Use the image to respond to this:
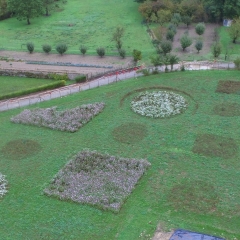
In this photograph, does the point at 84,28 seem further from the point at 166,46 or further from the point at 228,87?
the point at 228,87

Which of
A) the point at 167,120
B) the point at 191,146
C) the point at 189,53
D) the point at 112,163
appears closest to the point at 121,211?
the point at 112,163

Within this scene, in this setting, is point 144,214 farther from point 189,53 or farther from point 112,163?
point 189,53

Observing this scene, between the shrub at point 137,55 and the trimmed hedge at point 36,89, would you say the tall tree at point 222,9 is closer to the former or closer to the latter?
the shrub at point 137,55

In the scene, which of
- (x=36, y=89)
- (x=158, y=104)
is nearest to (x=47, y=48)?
(x=36, y=89)

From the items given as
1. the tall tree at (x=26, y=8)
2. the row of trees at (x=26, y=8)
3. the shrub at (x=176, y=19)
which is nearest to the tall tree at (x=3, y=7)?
the row of trees at (x=26, y=8)

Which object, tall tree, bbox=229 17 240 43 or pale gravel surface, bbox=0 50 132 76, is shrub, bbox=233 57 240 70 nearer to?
tall tree, bbox=229 17 240 43

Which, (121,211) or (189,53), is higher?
(189,53)

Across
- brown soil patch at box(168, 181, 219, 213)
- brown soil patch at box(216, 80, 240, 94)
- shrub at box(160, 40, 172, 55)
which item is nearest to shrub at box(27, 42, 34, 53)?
shrub at box(160, 40, 172, 55)
